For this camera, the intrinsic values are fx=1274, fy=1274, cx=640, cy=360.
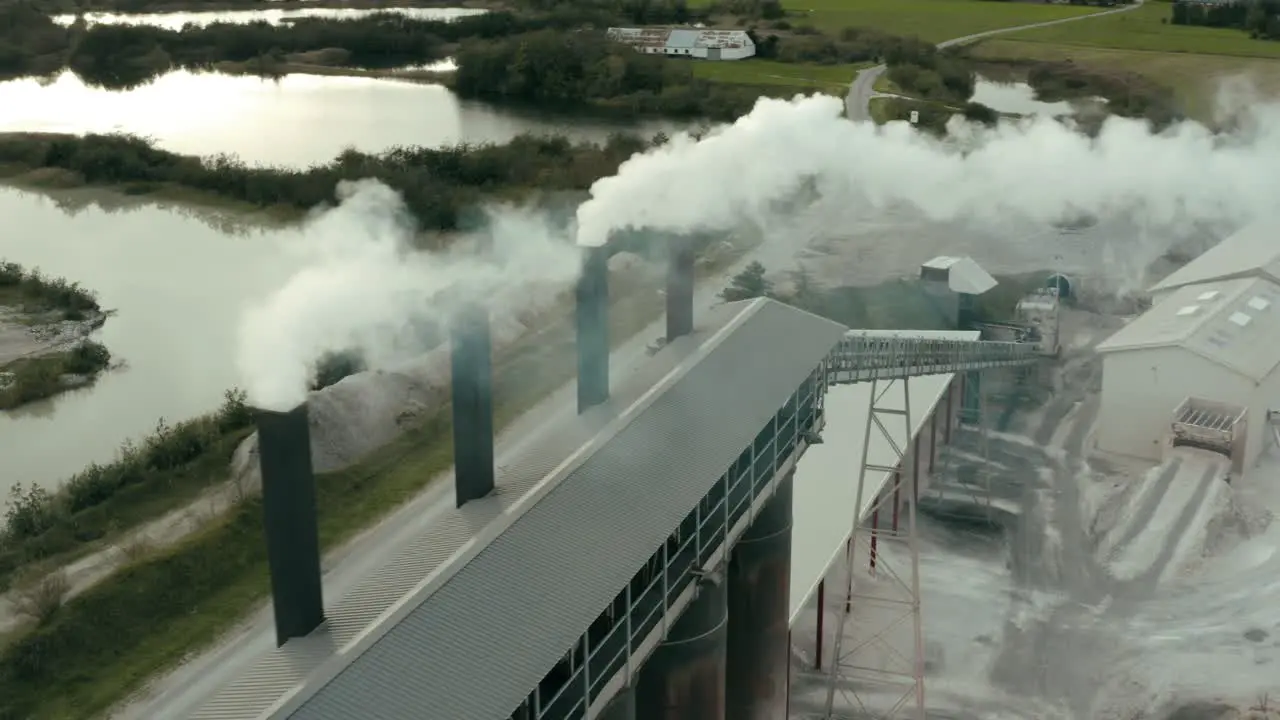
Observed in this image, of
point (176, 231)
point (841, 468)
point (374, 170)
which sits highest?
point (374, 170)

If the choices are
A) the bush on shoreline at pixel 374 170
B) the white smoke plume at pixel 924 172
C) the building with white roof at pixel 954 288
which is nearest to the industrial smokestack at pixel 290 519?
the white smoke plume at pixel 924 172

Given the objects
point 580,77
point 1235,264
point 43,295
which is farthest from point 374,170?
point 1235,264

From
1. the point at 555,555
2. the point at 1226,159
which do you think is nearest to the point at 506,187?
the point at 1226,159

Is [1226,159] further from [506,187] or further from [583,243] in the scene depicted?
[506,187]

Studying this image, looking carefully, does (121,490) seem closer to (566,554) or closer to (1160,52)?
(566,554)

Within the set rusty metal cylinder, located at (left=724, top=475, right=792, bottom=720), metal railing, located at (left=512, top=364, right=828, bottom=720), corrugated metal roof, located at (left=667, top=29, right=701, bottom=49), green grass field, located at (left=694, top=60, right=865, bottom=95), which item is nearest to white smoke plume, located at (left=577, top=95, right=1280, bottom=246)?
metal railing, located at (left=512, top=364, right=828, bottom=720)

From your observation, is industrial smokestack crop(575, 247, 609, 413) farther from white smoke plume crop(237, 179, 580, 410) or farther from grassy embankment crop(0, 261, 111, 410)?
grassy embankment crop(0, 261, 111, 410)
